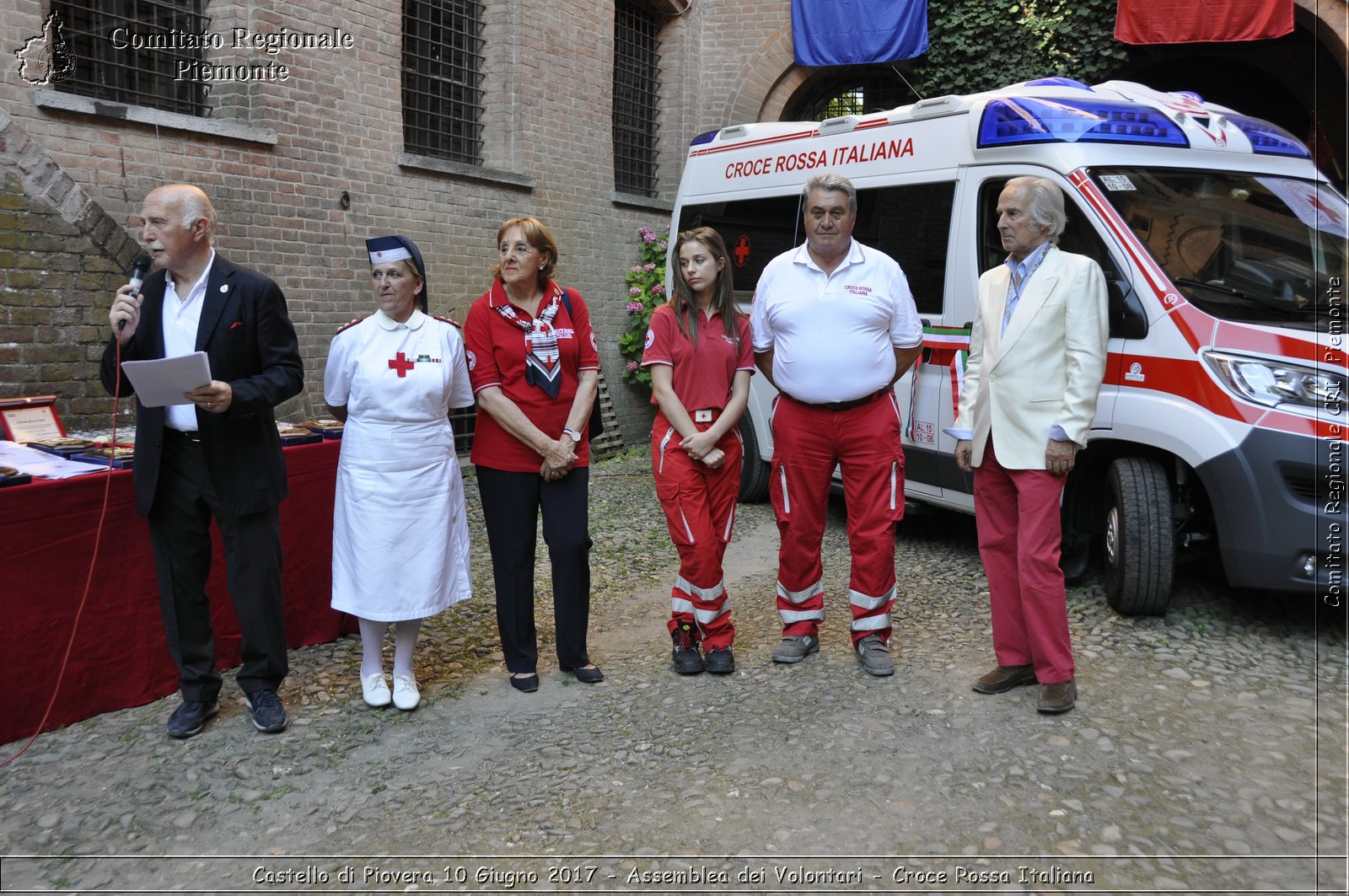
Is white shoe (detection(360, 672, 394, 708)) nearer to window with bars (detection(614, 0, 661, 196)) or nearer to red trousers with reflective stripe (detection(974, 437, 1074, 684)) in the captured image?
red trousers with reflective stripe (detection(974, 437, 1074, 684))

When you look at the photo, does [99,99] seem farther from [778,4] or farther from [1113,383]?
[778,4]

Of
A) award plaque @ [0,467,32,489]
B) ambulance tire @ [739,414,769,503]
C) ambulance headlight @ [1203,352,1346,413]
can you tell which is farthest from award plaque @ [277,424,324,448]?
ambulance headlight @ [1203,352,1346,413]

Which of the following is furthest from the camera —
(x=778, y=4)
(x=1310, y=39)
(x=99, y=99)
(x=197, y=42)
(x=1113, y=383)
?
(x=1310, y=39)

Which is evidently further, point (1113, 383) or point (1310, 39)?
point (1310, 39)

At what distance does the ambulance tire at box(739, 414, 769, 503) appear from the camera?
326 inches

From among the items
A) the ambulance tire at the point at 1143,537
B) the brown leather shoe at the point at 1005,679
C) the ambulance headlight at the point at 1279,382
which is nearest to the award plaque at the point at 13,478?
the brown leather shoe at the point at 1005,679

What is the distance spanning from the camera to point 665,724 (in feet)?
13.9

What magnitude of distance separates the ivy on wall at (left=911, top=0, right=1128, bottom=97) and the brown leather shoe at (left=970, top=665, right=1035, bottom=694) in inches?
377

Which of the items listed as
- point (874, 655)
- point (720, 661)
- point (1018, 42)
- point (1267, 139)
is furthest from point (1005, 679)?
point (1018, 42)

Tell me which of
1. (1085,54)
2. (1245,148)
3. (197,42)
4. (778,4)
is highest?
(778,4)

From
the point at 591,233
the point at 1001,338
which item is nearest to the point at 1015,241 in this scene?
the point at 1001,338

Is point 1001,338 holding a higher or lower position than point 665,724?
higher

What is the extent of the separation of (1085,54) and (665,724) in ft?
35.2

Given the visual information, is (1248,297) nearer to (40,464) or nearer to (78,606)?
(78,606)
